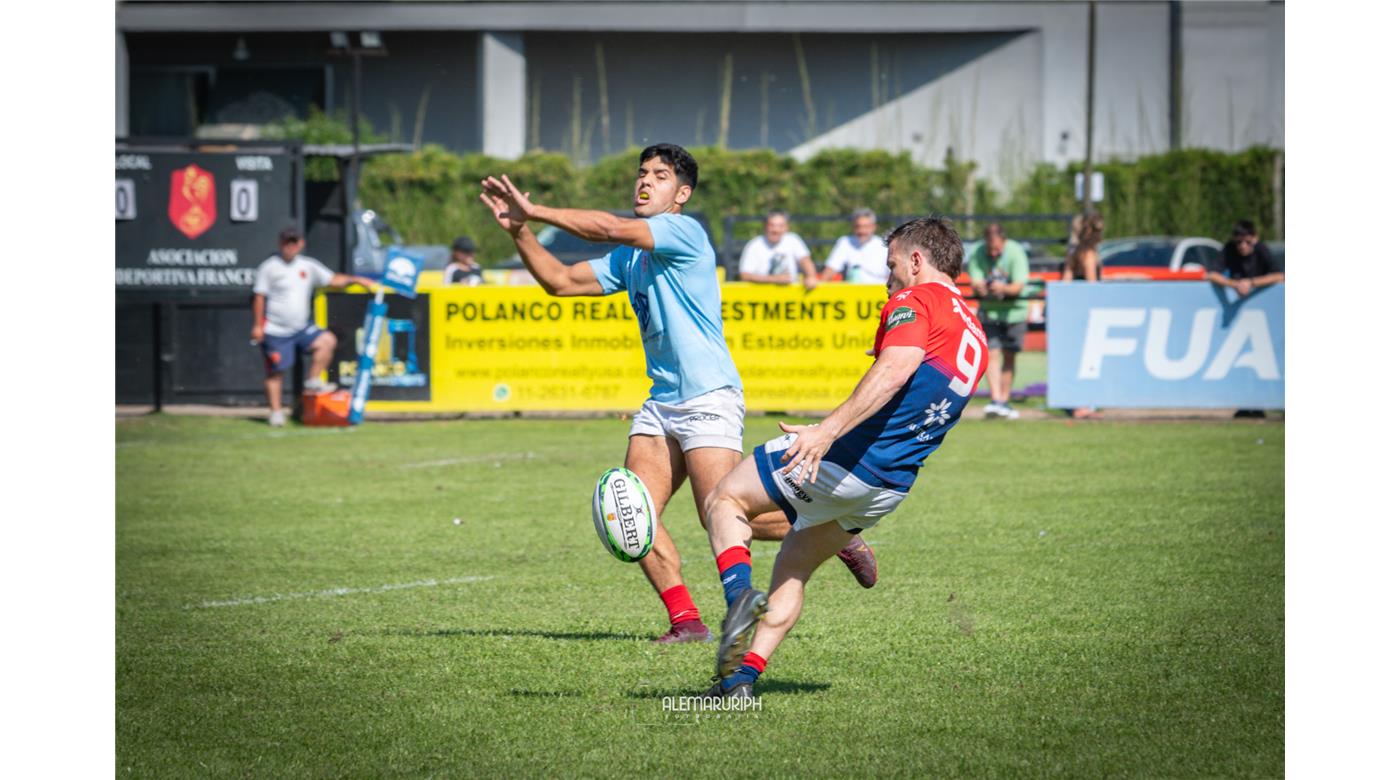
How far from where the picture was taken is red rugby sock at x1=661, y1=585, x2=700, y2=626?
7492 mm

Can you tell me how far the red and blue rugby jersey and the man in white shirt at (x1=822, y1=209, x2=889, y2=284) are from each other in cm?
1224

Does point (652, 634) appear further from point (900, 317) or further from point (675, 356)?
point (900, 317)

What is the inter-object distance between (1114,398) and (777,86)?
2356cm

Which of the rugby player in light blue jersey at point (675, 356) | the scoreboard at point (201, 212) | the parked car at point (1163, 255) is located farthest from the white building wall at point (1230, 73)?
the rugby player in light blue jersey at point (675, 356)

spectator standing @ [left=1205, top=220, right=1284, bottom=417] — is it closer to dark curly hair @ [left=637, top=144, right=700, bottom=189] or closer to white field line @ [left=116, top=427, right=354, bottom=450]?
white field line @ [left=116, top=427, right=354, bottom=450]

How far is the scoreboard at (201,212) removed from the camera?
1984cm

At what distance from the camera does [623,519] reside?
6.82 m

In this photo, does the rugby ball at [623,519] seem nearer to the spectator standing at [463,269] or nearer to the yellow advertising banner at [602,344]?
the yellow advertising banner at [602,344]

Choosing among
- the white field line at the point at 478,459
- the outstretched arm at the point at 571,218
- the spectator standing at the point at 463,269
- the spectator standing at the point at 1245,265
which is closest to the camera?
the outstretched arm at the point at 571,218

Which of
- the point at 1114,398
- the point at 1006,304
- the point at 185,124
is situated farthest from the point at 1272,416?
the point at 185,124

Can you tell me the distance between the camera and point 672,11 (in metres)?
38.4

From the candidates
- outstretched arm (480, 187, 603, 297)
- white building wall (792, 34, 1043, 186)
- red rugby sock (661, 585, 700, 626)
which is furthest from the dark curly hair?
white building wall (792, 34, 1043, 186)

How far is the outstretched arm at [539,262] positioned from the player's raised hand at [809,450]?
131cm

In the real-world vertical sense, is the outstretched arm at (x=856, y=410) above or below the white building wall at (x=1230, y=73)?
below
